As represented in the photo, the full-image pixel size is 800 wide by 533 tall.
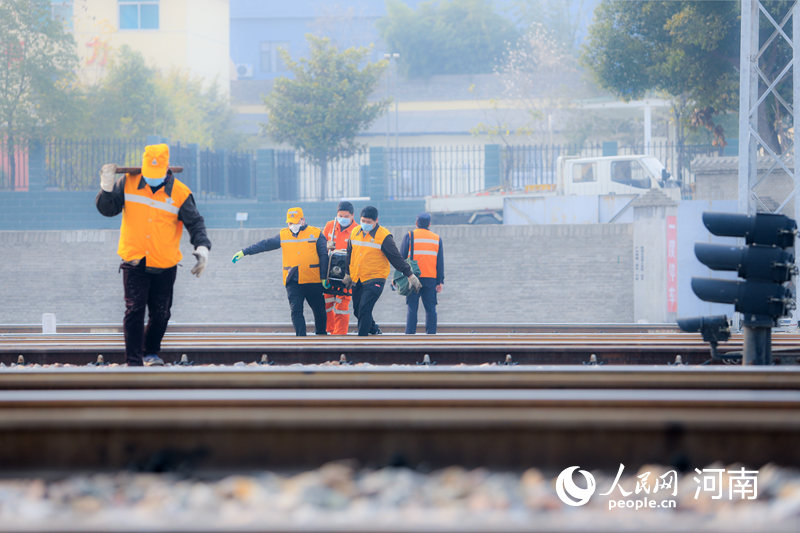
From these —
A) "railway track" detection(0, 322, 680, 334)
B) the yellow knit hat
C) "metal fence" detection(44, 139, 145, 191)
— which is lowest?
"railway track" detection(0, 322, 680, 334)

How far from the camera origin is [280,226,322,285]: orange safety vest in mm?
11172

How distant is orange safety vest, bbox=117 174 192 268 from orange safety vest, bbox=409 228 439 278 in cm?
592

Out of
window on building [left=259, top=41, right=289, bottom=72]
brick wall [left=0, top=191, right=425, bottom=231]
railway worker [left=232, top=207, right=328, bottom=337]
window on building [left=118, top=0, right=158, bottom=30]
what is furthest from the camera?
window on building [left=259, top=41, right=289, bottom=72]

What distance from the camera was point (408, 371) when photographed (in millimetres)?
5688

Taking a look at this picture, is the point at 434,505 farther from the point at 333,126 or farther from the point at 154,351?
the point at 333,126

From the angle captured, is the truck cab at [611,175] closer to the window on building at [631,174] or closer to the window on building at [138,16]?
the window on building at [631,174]

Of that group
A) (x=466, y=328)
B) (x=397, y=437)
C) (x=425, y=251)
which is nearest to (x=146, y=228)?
(x=397, y=437)

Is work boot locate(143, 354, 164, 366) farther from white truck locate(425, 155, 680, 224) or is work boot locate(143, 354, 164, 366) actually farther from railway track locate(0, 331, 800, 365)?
white truck locate(425, 155, 680, 224)

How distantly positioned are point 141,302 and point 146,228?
580mm

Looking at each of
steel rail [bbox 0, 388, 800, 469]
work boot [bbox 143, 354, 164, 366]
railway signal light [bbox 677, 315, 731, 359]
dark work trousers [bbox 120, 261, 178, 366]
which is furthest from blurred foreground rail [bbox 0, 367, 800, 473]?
work boot [bbox 143, 354, 164, 366]

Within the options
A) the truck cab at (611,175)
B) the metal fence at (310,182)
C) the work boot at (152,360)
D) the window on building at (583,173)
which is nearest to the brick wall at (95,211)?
the metal fence at (310,182)

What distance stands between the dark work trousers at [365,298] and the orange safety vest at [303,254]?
56 cm

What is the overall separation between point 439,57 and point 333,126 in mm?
23206

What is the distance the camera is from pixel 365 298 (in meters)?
10.9
